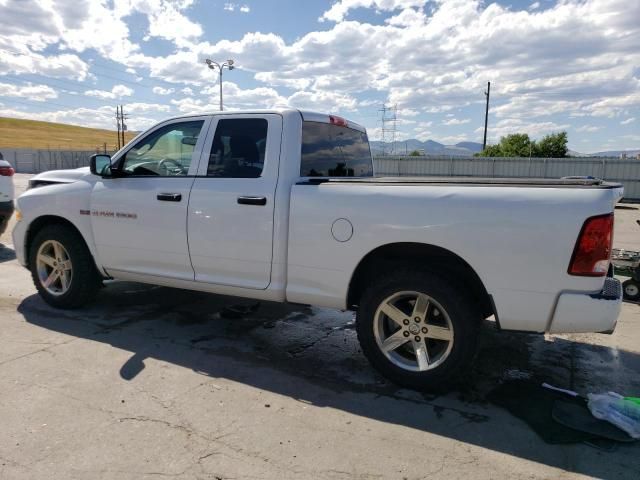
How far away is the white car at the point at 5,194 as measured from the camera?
8.27 m

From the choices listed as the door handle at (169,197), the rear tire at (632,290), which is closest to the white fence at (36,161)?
the door handle at (169,197)

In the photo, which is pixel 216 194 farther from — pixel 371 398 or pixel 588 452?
pixel 588 452

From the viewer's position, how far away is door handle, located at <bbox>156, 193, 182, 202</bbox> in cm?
441

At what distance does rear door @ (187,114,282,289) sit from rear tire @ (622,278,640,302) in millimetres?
4709

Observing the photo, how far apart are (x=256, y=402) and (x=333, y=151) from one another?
235cm

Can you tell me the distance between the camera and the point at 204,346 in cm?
447

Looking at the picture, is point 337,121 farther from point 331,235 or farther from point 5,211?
point 5,211

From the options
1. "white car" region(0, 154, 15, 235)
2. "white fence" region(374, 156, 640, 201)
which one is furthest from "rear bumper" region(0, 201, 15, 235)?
"white fence" region(374, 156, 640, 201)

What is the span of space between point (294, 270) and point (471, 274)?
4.42 feet

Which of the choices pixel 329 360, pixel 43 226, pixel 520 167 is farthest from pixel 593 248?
pixel 520 167

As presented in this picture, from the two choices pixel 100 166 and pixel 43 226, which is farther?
pixel 43 226

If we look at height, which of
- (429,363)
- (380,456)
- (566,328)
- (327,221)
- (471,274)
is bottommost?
(380,456)

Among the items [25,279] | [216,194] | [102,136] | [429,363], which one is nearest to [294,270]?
[216,194]

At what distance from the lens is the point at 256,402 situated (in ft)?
11.3
